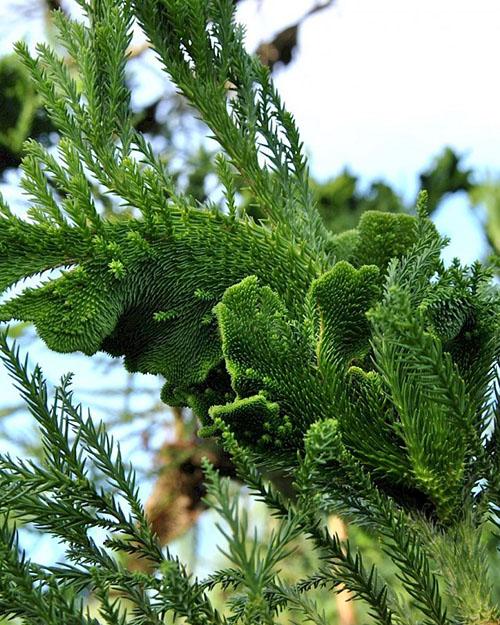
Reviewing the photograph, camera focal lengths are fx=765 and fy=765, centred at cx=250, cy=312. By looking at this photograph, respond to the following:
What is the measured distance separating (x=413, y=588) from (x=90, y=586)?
35 centimetres

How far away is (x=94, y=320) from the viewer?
833 millimetres

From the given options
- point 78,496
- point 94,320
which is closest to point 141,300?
point 94,320

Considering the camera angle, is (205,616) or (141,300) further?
(141,300)

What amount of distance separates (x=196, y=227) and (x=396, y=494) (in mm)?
396

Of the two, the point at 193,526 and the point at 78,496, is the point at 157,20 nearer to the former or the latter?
the point at 78,496

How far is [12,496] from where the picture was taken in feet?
2.63

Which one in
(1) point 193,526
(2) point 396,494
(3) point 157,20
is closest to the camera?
(2) point 396,494

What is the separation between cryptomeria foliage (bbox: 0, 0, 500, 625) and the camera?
2.52ft

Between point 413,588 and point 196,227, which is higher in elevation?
point 196,227

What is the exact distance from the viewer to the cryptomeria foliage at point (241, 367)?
77 centimetres

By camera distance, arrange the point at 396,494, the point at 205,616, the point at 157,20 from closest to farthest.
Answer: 1. the point at 205,616
2. the point at 396,494
3. the point at 157,20

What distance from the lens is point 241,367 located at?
0.82 metres

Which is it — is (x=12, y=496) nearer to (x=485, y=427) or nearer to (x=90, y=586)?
(x=90, y=586)

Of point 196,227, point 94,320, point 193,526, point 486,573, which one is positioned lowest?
point 486,573
